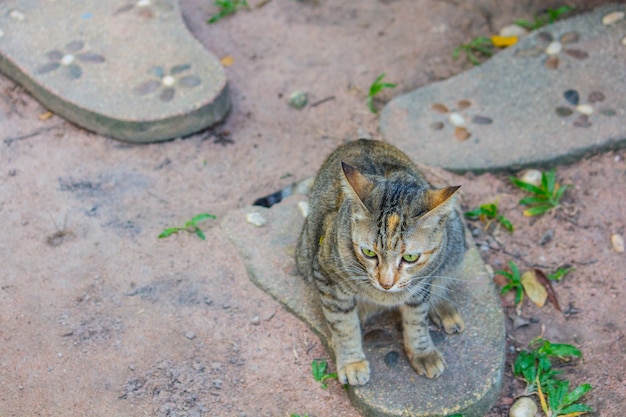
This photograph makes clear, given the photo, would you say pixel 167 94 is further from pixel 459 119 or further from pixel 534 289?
pixel 534 289

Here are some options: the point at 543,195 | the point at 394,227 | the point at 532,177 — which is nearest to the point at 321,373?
the point at 394,227

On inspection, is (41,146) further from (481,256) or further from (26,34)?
(481,256)

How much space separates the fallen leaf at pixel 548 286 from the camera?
3.88 m

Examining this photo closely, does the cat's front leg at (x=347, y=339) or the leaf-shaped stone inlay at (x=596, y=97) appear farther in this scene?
the leaf-shaped stone inlay at (x=596, y=97)

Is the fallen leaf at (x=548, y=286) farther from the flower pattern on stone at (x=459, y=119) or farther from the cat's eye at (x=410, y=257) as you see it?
the cat's eye at (x=410, y=257)

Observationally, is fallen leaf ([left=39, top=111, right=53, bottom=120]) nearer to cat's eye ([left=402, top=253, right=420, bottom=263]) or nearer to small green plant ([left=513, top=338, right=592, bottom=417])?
cat's eye ([left=402, top=253, right=420, bottom=263])

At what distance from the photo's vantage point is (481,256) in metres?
4.14

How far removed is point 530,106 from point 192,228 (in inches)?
100

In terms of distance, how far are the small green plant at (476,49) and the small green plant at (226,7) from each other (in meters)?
1.94

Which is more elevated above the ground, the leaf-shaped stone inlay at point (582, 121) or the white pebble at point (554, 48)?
the white pebble at point (554, 48)

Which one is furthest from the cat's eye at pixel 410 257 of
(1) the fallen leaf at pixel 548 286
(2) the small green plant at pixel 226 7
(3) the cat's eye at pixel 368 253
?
(2) the small green plant at pixel 226 7

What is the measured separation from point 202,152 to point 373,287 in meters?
2.13

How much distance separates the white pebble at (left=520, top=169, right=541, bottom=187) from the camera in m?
4.54

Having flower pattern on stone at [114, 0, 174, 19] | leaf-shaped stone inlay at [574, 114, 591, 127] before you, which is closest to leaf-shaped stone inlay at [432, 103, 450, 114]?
leaf-shaped stone inlay at [574, 114, 591, 127]
